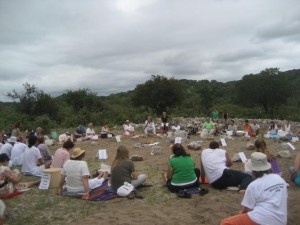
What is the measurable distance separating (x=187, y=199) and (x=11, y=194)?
3614 millimetres

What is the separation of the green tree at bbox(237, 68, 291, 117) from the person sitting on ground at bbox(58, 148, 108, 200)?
35.7 meters

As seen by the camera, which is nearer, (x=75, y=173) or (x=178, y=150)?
(x=75, y=173)

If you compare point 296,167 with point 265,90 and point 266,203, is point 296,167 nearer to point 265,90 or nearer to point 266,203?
point 266,203

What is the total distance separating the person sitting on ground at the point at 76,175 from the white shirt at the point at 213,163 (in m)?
2.50

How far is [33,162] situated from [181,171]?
4198mm

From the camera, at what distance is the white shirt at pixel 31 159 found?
29.1ft

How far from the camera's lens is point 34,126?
24.2 meters

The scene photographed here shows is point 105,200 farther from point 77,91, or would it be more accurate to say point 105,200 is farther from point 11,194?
point 77,91

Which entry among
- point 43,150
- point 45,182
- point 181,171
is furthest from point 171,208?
point 43,150

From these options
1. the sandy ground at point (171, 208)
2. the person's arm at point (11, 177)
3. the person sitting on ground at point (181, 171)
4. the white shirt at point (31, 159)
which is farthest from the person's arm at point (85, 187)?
the white shirt at point (31, 159)

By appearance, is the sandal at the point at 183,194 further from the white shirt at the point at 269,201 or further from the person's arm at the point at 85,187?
the white shirt at the point at 269,201

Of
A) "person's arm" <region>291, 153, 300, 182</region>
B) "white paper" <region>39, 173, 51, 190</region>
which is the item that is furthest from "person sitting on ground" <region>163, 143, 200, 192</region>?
"white paper" <region>39, 173, 51, 190</region>

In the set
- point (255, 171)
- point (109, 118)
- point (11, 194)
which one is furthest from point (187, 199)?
point (109, 118)

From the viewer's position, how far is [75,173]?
6785 mm
